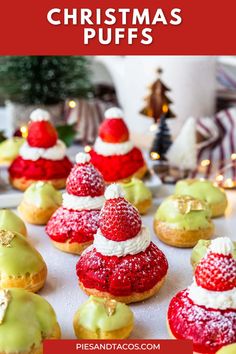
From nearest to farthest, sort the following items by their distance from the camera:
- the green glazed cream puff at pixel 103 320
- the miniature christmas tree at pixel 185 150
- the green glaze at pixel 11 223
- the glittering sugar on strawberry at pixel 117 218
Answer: the green glazed cream puff at pixel 103 320 < the glittering sugar on strawberry at pixel 117 218 < the green glaze at pixel 11 223 < the miniature christmas tree at pixel 185 150

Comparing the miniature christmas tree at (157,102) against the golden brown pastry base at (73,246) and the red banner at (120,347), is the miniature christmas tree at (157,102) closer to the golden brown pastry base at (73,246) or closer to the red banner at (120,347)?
the golden brown pastry base at (73,246)

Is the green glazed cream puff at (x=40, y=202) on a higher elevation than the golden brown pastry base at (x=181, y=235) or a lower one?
higher

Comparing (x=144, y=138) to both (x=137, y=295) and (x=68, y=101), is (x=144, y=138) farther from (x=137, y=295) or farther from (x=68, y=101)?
(x=137, y=295)

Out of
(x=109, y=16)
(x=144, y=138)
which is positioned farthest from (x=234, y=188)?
(x=109, y=16)

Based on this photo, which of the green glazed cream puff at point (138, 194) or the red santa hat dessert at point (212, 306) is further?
the green glazed cream puff at point (138, 194)

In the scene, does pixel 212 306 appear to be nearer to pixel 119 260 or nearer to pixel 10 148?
pixel 119 260

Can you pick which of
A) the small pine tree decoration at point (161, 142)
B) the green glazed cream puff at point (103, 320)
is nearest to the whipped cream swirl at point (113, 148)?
the small pine tree decoration at point (161, 142)

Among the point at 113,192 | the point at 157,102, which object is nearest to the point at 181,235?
the point at 113,192
